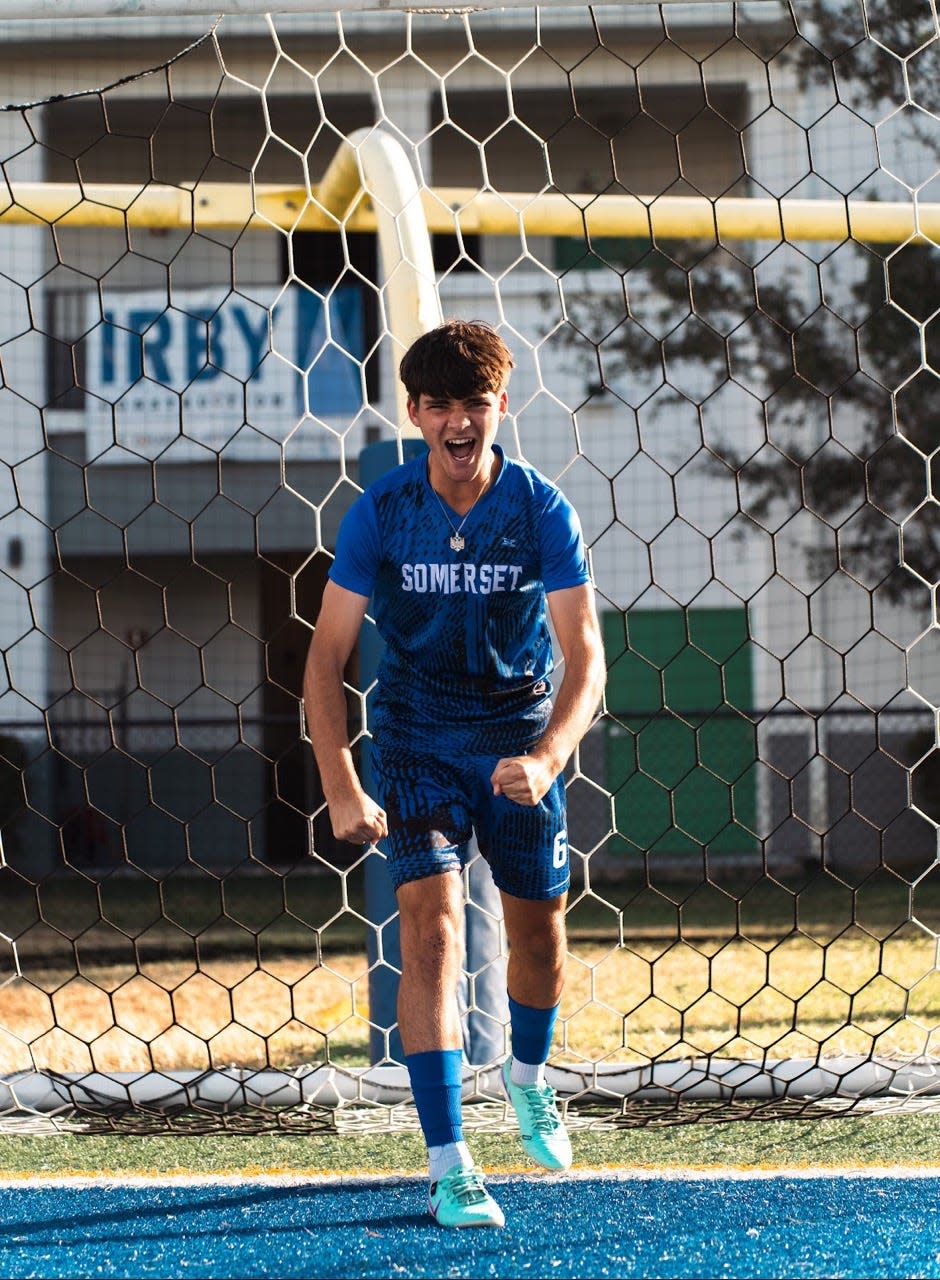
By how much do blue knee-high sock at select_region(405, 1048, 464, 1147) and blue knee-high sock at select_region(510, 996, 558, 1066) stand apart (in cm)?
38

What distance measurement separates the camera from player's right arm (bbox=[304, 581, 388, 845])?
8.30ft

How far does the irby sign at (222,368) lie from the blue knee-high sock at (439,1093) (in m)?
9.46

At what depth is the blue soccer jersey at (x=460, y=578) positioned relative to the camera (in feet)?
8.96

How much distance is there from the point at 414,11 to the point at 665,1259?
9.30 feet

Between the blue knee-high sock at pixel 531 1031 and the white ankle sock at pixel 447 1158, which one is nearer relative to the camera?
the white ankle sock at pixel 447 1158

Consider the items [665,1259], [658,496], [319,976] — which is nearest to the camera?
[665,1259]

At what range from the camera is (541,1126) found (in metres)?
2.88

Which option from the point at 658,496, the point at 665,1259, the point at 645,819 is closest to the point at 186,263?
the point at 658,496

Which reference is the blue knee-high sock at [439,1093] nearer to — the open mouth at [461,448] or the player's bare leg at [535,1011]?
the player's bare leg at [535,1011]

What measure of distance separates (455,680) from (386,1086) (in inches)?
48.3

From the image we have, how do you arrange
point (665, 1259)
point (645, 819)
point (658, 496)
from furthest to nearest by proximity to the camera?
1. point (658, 496)
2. point (645, 819)
3. point (665, 1259)

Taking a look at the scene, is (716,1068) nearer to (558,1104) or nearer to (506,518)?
(558,1104)

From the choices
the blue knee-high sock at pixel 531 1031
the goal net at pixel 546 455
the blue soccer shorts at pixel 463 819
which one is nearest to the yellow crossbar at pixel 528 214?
the blue soccer shorts at pixel 463 819

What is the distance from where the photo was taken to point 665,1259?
2350 mm
